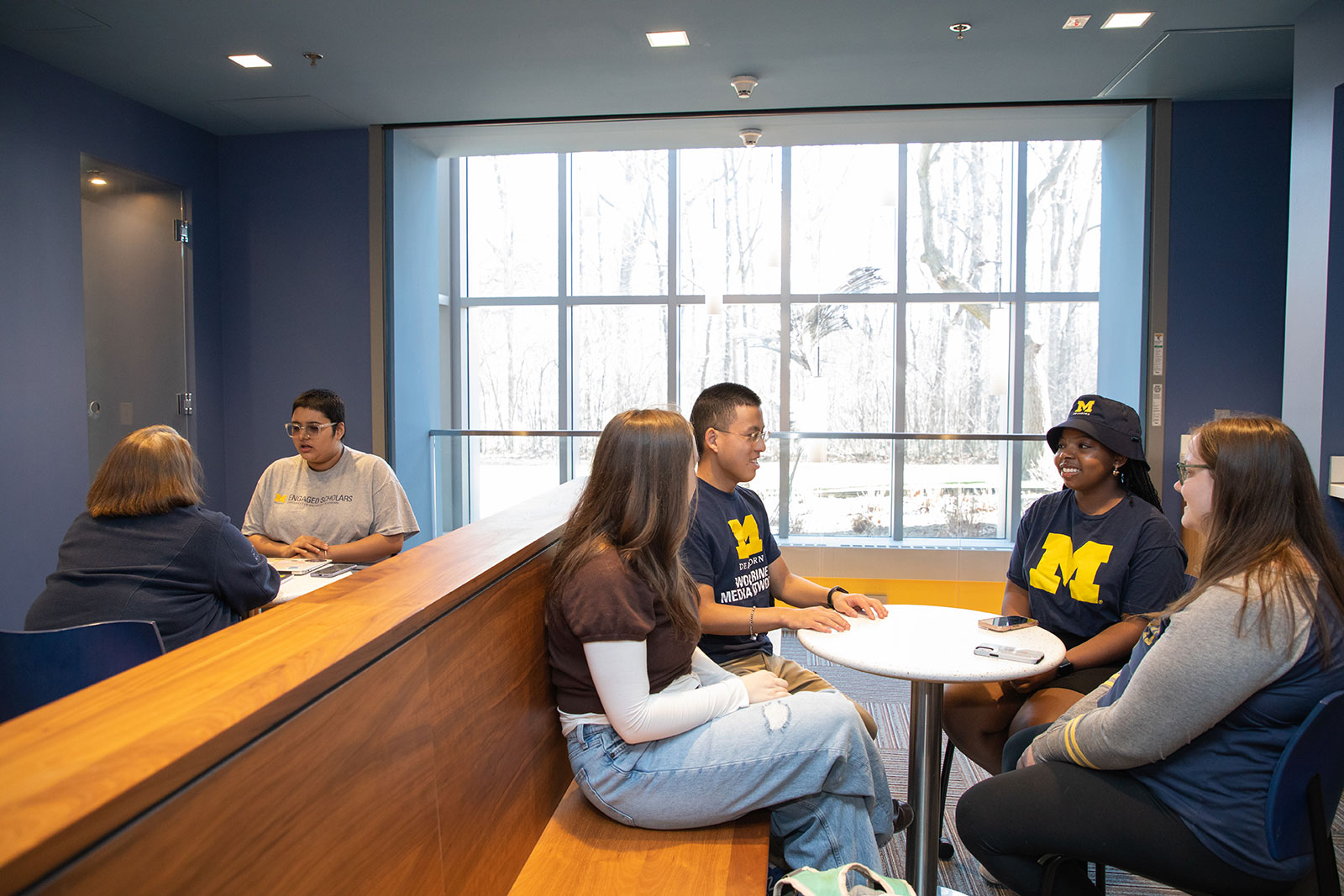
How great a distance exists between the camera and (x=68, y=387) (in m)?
4.04

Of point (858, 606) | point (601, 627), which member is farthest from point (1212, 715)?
point (601, 627)

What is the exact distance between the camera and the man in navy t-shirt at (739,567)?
6.97ft

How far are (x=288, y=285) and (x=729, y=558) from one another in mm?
3895

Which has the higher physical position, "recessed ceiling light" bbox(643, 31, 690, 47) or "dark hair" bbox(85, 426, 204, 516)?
"recessed ceiling light" bbox(643, 31, 690, 47)

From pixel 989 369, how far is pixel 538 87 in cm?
383

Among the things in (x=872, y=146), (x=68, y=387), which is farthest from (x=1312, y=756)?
(x=872, y=146)

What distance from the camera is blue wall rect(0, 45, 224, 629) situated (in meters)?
3.73

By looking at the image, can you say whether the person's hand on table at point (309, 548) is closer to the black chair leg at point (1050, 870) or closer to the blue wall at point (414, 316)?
the blue wall at point (414, 316)

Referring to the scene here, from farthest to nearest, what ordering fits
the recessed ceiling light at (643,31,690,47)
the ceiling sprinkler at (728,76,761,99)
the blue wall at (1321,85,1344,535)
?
the ceiling sprinkler at (728,76,761,99) → the recessed ceiling light at (643,31,690,47) → the blue wall at (1321,85,1344,535)

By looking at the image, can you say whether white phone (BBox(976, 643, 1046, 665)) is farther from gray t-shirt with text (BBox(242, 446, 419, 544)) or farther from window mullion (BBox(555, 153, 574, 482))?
window mullion (BBox(555, 153, 574, 482))

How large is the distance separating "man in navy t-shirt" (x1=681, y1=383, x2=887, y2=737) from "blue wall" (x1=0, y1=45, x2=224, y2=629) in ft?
10.6

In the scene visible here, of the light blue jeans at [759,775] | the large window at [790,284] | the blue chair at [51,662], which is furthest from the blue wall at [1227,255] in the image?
the blue chair at [51,662]

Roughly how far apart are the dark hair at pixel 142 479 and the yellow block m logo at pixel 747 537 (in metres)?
1.36

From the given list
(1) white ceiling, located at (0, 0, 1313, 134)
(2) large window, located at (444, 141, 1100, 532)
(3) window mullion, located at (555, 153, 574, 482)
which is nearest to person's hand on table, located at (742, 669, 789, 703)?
(1) white ceiling, located at (0, 0, 1313, 134)
